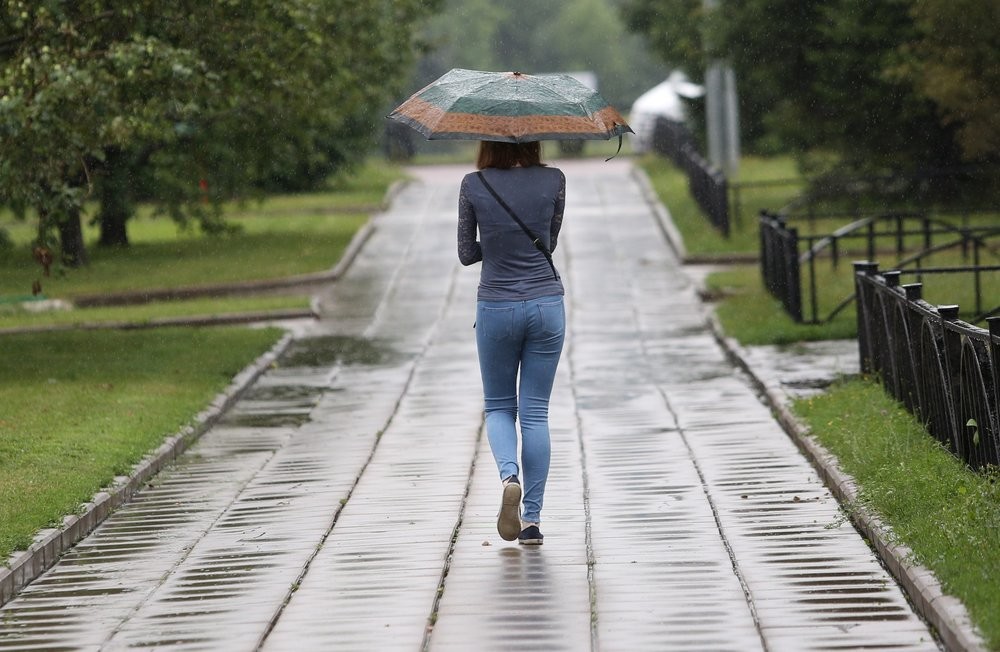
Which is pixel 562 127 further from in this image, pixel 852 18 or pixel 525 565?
pixel 852 18

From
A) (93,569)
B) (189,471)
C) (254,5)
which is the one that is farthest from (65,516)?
(254,5)

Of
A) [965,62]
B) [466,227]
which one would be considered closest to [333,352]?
[466,227]

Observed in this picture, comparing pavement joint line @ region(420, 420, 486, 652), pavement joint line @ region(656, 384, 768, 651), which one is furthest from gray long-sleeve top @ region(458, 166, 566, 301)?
pavement joint line @ region(656, 384, 768, 651)

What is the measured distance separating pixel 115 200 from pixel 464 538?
19.9m

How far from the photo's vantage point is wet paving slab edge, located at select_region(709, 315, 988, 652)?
5.90m

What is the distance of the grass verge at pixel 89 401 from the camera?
915cm

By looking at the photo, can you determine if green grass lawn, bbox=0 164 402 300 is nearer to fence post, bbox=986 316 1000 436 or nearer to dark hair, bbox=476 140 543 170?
dark hair, bbox=476 140 543 170

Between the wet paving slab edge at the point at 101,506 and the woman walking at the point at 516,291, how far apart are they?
7.17ft

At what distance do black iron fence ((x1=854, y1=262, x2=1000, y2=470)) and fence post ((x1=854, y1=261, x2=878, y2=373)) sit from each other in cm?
1

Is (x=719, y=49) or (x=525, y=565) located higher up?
(x=719, y=49)

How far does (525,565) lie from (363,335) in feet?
34.9

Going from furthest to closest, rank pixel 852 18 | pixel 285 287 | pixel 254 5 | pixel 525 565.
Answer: pixel 852 18 < pixel 285 287 < pixel 254 5 < pixel 525 565

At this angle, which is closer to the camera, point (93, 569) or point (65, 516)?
point (93, 569)

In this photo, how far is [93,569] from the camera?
7922 millimetres
